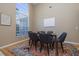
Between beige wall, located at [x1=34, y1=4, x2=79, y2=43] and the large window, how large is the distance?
166 mm

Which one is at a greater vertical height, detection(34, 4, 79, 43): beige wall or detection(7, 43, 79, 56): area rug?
detection(34, 4, 79, 43): beige wall

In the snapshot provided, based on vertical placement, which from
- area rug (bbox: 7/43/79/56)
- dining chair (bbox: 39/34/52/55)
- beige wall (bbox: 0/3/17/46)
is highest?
beige wall (bbox: 0/3/17/46)

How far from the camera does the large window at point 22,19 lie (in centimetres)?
249

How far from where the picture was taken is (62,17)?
2.49 m

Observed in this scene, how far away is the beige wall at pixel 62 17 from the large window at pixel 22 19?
166 millimetres

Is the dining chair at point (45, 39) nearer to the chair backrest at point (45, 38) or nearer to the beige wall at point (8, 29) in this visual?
the chair backrest at point (45, 38)

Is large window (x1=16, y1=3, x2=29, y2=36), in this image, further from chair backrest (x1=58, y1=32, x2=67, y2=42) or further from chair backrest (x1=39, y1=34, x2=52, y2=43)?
chair backrest (x1=58, y1=32, x2=67, y2=42)

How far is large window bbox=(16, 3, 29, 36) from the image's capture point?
249 cm

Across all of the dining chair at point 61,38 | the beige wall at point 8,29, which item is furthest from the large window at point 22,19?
the dining chair at point 61,38

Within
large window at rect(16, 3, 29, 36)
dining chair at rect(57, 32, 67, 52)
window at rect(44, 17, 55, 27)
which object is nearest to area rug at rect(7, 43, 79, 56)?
dining chair at rect(57, 32, 67, 52)

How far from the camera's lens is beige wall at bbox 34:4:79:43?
2449mm

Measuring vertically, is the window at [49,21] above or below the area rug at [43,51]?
above

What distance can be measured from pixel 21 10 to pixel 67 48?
1026 millimetres

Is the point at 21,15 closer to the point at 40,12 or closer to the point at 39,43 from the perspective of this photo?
the point at 40,12
